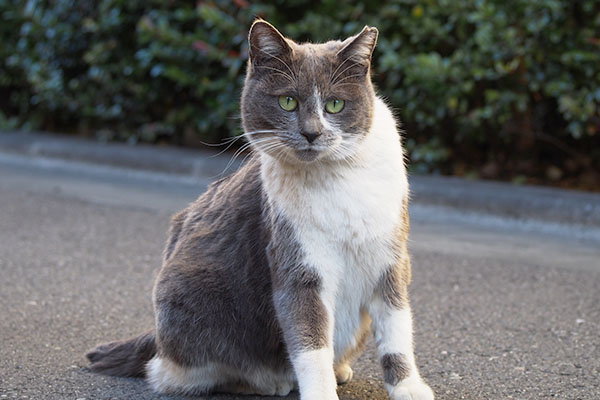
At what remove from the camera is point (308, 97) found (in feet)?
9.57

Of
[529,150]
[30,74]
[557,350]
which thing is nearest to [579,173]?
[529,150]

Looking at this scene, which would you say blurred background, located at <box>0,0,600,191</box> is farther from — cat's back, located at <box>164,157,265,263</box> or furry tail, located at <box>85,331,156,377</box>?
furry tail, located at <box>85,331,156,377</box>

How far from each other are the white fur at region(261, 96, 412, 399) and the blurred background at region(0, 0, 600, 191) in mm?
2376

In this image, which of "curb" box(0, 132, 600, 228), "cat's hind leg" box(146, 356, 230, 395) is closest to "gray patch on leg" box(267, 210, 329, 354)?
"cat's hind leg" box(146, 356, 230, 395)

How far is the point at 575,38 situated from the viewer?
6.10 meters

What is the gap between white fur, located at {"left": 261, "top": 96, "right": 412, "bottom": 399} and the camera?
9.52 ft

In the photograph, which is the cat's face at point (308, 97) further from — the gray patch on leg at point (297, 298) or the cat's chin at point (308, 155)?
the gray patch on leg at point (297, 298)

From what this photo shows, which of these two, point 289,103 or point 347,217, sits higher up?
point 289,103

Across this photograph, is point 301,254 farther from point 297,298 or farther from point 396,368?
point 396,368

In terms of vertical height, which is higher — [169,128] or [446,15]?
[446,15]

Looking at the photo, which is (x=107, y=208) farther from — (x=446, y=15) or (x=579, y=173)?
(x=579, y=173)

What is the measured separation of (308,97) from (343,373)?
103 cm

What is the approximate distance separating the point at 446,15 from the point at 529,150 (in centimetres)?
124

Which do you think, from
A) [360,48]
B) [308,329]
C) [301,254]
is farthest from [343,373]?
[360,48]
